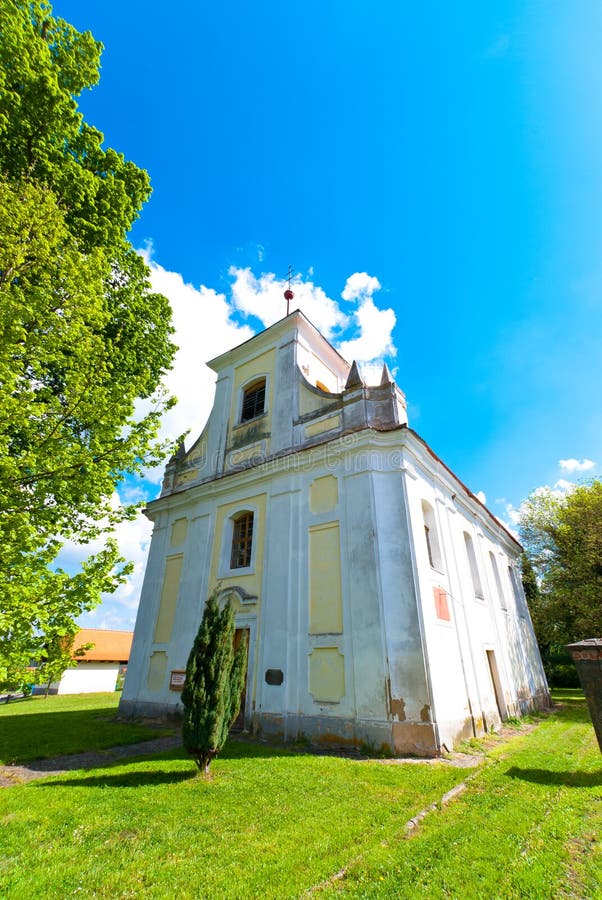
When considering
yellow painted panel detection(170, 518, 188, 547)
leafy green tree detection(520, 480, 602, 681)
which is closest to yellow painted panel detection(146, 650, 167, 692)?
yellow painted panel detection(170, 518, 188, 547)

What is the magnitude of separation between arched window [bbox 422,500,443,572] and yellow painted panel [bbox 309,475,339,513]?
111 inches

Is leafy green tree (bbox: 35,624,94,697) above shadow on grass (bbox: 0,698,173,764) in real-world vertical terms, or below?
above

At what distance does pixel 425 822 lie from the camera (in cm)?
486

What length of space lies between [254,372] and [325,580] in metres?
8.85

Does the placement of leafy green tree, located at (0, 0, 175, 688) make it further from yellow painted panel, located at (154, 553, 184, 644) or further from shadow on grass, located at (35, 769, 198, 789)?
yellow painted panel, located at (154, 553, 184, 644)

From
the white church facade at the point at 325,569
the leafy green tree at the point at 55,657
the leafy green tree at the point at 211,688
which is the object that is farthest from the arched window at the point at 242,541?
the leafy green tree at the point at 55,657

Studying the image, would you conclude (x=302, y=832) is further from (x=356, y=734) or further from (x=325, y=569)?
(x=325, y=569)

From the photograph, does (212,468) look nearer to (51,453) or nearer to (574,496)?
(51,453)

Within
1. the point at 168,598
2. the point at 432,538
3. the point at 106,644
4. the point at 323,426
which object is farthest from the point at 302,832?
the point at 106,644

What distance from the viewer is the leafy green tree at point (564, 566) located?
2170cm

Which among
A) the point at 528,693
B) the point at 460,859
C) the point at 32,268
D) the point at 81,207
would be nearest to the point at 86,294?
the point at 32,268

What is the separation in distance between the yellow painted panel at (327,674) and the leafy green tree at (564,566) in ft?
60.0

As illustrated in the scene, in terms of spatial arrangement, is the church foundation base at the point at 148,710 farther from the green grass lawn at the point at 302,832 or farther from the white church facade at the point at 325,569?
the green grass lawn at the point at 302,832

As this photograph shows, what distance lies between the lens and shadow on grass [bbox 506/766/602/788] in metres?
6.23
